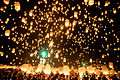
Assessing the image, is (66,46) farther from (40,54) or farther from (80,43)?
(40,54)

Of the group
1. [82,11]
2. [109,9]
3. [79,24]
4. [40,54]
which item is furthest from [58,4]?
[40,54]

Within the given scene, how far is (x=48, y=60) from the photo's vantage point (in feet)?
31.1

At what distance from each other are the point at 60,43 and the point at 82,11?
2.99 m

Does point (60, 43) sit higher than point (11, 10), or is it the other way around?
point (11, 10)

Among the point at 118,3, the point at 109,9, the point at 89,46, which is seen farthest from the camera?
the point at 89,46

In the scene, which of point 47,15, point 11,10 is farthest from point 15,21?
point 47,15

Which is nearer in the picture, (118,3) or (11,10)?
(118,3)

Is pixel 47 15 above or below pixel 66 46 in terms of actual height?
above

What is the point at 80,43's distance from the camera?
9.28 m

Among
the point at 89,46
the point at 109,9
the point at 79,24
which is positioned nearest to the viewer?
the point at 109,9

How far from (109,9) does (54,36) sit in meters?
3.91

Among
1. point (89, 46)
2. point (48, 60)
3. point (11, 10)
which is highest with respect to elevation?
point (11, 10)

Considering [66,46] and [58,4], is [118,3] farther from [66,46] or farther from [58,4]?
[66,46]

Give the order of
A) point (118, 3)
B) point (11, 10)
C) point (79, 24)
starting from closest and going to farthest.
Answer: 1. point (118, 3)
2. point (11, 10)
3. point (79, 24)
